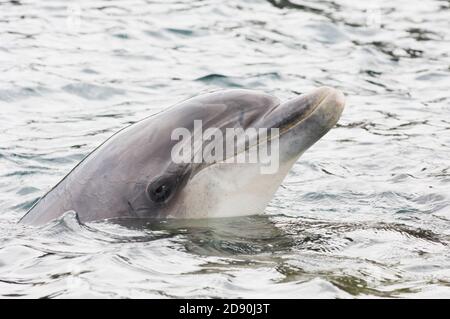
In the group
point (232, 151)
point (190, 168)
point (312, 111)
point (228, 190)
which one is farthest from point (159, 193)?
point (312, 111)

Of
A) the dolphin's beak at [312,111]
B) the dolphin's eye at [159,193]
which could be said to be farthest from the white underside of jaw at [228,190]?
the dolphin's beak at [312,111]

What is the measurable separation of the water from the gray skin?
0.47ft

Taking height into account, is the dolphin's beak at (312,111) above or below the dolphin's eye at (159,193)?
above

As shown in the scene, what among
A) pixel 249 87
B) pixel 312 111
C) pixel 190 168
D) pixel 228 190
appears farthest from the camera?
pixel 249 87

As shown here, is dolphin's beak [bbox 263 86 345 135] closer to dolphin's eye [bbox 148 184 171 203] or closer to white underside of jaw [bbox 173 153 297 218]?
white underside of jaw [bbox 173 153 297 218]

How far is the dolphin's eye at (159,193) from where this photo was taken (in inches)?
290

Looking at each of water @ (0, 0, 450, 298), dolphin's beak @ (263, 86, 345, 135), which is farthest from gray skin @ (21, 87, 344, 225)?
water @ (0, 0, 450, 298)

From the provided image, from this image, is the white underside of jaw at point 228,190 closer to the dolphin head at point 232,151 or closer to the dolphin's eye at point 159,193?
the dolphin head at point 232,151

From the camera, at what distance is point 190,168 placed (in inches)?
288

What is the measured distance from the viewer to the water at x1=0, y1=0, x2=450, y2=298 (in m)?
6.32

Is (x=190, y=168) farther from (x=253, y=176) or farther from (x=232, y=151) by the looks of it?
(x=253, y=176)

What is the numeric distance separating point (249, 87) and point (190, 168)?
6775 mm

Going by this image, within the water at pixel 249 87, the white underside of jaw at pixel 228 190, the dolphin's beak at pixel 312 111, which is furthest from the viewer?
the white underside of jaw at pixel 228 190

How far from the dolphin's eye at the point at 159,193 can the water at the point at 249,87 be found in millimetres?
197
